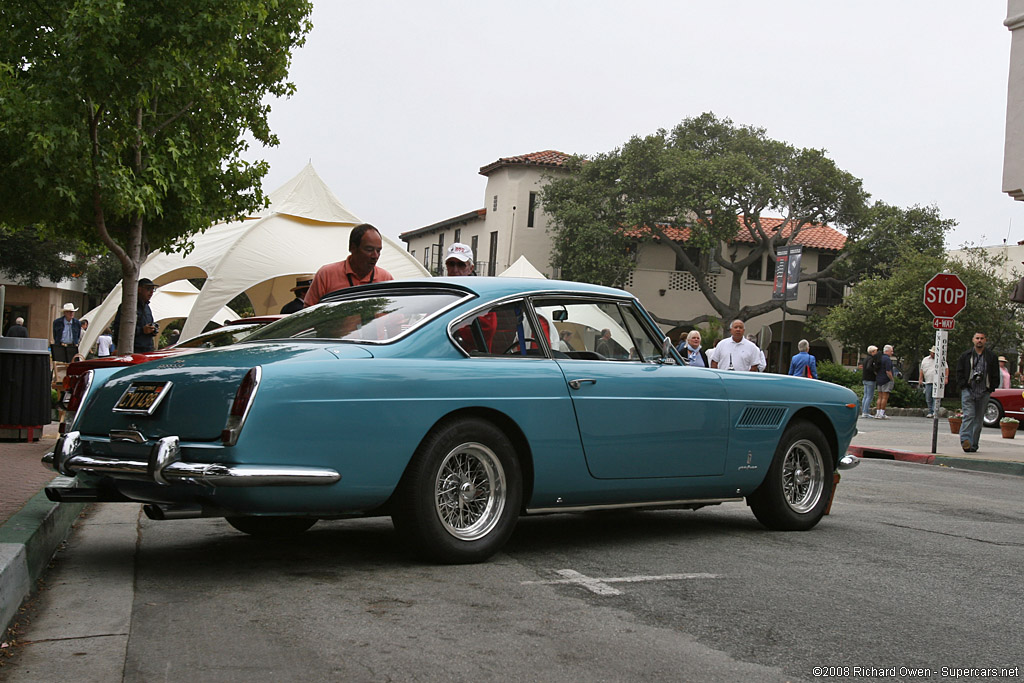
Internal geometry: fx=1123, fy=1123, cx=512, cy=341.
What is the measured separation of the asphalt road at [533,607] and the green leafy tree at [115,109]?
793 centimetres

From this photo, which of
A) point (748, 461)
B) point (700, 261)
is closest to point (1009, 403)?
point (748, 461)

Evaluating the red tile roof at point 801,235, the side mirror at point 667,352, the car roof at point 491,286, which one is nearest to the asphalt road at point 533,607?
the side mirror at point 667,352

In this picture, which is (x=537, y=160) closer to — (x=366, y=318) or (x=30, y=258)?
(x=30, y=258)

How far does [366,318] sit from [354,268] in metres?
2.50

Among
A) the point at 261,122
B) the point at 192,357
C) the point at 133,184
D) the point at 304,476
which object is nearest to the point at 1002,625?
the point at 304,476

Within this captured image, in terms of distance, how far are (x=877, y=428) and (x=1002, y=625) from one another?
67.5 ft

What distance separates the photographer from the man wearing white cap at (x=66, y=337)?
22.6 meters

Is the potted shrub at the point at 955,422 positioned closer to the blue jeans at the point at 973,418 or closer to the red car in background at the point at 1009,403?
the blue jeans at the point at 973,418

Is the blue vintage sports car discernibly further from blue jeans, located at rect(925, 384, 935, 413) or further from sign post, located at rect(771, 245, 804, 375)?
sign post, located at rect(771, 245, 804, 375)

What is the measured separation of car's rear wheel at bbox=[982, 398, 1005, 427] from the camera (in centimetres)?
2794

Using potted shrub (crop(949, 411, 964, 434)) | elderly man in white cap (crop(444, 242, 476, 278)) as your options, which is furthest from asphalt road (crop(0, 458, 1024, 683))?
potted shrub (crop(949, 411, 964, 434))

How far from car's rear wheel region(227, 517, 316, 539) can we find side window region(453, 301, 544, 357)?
143 cm

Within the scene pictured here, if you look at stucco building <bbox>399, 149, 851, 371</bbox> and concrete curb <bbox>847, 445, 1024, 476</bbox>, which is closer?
concrete curb <bbox>847, 445, 1024, 476</bbox>

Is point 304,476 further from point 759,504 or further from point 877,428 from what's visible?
point 877,428
